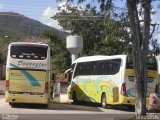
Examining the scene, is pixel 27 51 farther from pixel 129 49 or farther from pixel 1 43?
pixel 1 43

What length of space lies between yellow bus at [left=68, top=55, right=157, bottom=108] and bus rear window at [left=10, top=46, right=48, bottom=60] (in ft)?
15.4

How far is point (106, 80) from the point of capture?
28.9 metres

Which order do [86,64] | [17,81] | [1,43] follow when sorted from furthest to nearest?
[1,43] → [86,64] → [17,81]

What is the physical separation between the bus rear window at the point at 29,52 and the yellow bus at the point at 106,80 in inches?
185

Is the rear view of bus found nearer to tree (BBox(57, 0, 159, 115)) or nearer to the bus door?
the bus door

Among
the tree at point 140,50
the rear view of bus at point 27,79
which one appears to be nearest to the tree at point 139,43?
the tree at point 140,50

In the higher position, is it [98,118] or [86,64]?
[86,64]

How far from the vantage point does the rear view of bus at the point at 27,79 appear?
24953 millimetres

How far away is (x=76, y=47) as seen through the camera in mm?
39969

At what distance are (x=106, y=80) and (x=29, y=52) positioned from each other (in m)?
5.69

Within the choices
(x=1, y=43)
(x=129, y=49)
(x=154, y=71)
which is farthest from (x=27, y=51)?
(x=1, y=43)

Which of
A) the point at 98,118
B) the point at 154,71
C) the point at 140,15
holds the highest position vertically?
the point at 140,15

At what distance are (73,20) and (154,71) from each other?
101 feet

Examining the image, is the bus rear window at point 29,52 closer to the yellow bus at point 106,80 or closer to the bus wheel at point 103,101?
the yellow bus at point 106,80
